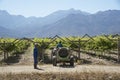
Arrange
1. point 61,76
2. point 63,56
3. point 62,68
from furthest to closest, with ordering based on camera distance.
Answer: point 63,56, point 62,68, point 61,76

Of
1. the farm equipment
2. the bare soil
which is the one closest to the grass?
the bare soil

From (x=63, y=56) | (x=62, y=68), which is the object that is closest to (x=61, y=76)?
(x=62, y=68)

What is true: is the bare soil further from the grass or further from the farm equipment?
the grass

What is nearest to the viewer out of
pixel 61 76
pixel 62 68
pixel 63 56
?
pixel 61 76

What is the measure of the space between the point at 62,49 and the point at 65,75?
6704mm

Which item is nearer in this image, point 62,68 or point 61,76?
point 61,76

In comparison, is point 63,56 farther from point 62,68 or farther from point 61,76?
point 61,76

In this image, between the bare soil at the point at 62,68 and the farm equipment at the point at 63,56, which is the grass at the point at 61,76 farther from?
the farm equipment at the point at 63,56

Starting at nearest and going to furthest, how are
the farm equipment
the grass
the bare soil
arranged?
the grass < the bare soil < the farm equipment

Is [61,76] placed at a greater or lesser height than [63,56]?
lesser

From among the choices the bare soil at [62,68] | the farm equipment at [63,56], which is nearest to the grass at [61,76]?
the bare soil at [62,68]

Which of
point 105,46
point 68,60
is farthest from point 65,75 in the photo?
point 105,46

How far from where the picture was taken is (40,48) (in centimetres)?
3391

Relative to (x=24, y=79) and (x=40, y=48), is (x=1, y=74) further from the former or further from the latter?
(x=40, y=48)
